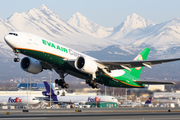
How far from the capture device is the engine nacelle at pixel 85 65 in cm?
3931

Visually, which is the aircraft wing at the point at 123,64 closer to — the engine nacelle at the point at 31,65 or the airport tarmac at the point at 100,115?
Result: the airport tarmac at the point at 100,115

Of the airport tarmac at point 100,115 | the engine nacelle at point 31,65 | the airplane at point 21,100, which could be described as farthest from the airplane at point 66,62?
the airplane at point 21,100

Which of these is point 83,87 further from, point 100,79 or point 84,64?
point 84,64

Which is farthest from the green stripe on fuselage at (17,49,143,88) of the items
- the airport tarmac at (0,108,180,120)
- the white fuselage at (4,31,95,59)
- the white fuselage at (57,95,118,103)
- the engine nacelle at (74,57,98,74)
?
the white fuselage at (57,95,118,103)

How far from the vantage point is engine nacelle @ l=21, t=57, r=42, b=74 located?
139 feet

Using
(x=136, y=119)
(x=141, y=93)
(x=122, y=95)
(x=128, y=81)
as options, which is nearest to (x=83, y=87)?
(x=141, y=93)

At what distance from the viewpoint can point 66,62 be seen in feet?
130

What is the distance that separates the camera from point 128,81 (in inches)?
1854

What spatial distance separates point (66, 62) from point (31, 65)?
526 centimetres

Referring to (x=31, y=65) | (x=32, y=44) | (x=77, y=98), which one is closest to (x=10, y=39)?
(x=32, y=44)

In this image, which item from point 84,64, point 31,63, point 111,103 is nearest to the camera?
point 84,64

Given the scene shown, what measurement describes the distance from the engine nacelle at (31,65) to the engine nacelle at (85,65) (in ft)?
19.3

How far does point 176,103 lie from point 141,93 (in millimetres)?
20121

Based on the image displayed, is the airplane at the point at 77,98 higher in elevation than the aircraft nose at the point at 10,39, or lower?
lower
